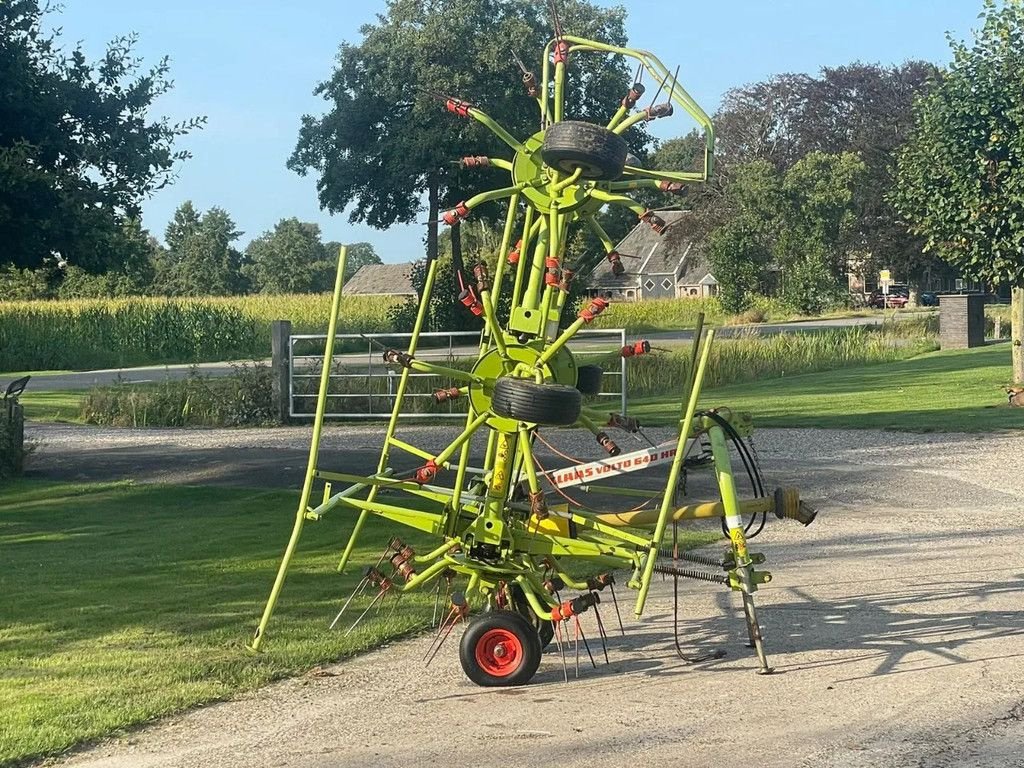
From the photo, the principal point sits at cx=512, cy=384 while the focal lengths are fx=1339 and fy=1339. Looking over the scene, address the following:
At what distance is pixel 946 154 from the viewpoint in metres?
22.2

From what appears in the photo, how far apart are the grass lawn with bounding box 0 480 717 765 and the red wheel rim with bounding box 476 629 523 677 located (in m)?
1.00

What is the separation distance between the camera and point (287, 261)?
118000mm

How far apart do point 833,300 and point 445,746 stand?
63.8 metres

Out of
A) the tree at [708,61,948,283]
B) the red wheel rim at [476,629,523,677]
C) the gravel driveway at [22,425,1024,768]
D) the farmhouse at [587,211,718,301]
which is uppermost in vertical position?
the tree at [708,61,948,283]

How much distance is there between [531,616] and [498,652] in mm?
470

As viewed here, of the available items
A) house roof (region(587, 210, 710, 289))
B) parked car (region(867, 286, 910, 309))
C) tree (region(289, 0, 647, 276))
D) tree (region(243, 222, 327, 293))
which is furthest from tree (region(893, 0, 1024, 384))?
tree (region(243, 222, 327, 293))

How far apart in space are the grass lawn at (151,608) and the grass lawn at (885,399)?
982 cm

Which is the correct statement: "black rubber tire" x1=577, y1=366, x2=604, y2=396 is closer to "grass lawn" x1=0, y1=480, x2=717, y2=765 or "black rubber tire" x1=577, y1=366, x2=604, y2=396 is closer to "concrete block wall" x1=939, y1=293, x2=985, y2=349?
"grass lawn" x1=0, y1=480, x2=717, y2=765

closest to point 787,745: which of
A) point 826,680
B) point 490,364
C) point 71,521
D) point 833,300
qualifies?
point 826,680

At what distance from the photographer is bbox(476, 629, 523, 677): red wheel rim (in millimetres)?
7055

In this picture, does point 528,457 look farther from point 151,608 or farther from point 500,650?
point 151,608

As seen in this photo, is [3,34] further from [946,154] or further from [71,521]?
[946,154]

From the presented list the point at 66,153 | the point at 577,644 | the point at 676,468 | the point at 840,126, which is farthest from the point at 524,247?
the point at 840,126

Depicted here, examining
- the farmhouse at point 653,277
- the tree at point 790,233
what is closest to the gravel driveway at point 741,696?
the tree at point 790,233
